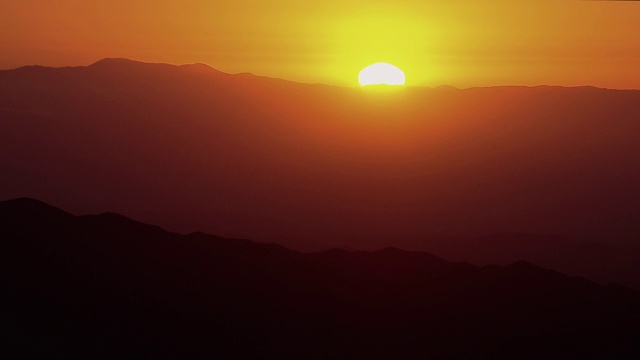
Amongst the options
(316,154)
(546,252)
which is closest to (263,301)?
(546,252)

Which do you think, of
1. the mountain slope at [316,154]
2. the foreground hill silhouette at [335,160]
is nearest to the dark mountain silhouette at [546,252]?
the foreground hill silhouette at [335,160]

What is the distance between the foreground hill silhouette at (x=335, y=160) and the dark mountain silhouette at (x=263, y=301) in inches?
915

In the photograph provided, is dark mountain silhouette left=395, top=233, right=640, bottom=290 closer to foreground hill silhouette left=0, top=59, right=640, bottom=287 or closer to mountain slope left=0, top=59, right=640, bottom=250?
foreground hill silhouette left=0, top=59, right=640, bottom=287

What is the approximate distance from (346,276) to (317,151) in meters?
44.8

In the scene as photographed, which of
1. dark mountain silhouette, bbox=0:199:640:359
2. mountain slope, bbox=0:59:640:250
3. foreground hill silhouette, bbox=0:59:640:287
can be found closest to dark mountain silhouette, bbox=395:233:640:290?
foreground hill silhouette, bbox=0:59:640:287

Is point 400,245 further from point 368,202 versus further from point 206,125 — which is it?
point 206,125

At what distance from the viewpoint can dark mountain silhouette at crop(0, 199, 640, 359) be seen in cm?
3281

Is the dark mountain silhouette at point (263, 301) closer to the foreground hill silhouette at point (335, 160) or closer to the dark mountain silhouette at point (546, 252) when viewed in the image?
the dark mountain silhouette at point (546, 252)

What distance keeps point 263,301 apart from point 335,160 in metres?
46.2

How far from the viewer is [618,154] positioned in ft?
291

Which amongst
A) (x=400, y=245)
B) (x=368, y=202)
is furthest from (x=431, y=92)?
(x=400, y=245)

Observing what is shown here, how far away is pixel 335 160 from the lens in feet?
270

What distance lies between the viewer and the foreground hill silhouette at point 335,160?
231ft

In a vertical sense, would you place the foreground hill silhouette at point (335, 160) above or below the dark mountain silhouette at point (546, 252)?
above
